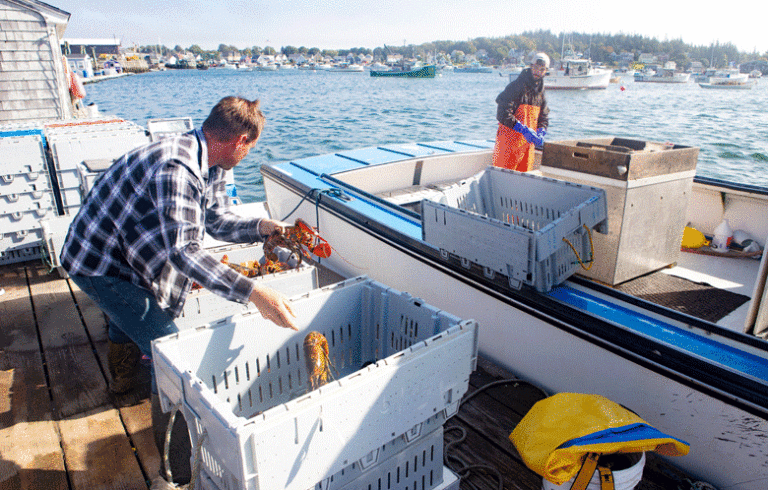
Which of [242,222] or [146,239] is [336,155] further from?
[146,239]

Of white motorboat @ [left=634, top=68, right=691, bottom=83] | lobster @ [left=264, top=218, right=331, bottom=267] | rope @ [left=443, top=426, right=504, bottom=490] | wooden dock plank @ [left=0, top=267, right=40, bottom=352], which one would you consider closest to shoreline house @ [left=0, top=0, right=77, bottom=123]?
wooden dock plank @ [left=0, top=267, right=40, bottom=352]

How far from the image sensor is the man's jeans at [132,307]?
1910 millimetres

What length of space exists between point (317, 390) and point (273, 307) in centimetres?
37

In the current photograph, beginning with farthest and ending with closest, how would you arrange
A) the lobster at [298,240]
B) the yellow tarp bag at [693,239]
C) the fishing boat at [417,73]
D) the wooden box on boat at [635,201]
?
the fishing boat at [417,73], the yellow tarp bag at [693,239], the wooden box on boat at [635,201], the lobster at [298,240]

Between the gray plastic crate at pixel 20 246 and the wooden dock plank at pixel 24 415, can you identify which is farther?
the gray plastic crate at pixel 20 246

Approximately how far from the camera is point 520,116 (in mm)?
4051

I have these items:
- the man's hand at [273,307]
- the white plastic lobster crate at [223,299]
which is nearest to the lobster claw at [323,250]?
the white plastic lobster crate at [223,299]

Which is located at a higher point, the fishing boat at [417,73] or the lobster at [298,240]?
the fishing boat at [417,73]

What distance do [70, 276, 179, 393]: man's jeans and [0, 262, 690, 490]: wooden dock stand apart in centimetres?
49

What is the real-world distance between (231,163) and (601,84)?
160ft

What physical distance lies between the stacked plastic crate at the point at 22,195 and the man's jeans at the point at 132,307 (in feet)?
7.57

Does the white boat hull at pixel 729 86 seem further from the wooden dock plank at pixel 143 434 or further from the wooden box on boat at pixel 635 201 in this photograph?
the wooden dock plank at pixel 143 434

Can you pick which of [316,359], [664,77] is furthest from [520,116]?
[664,77]

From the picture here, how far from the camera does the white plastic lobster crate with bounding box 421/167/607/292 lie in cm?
209
